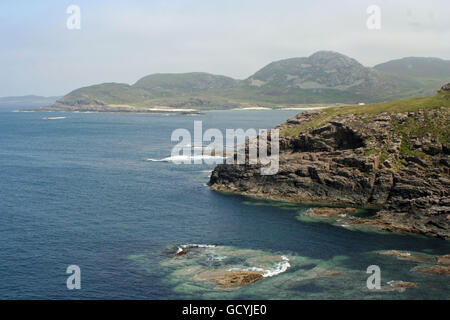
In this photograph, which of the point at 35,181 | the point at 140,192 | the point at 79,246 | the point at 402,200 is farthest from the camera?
the point at 35,181

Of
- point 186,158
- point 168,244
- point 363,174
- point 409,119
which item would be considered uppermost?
point 409,119

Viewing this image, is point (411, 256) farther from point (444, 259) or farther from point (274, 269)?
point (274, 269)

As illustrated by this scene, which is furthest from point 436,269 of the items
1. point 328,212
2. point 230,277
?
point 328,212

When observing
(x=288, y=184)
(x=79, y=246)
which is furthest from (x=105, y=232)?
(x=288, y=184)

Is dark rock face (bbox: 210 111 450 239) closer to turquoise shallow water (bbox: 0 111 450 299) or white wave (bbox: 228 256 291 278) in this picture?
turquoise shallow water (bbox: 0 111 450 299)

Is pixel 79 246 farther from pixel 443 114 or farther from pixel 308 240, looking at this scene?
pixel 443 114

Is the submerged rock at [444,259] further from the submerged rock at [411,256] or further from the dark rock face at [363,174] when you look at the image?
the dark rock face at [363,174]
